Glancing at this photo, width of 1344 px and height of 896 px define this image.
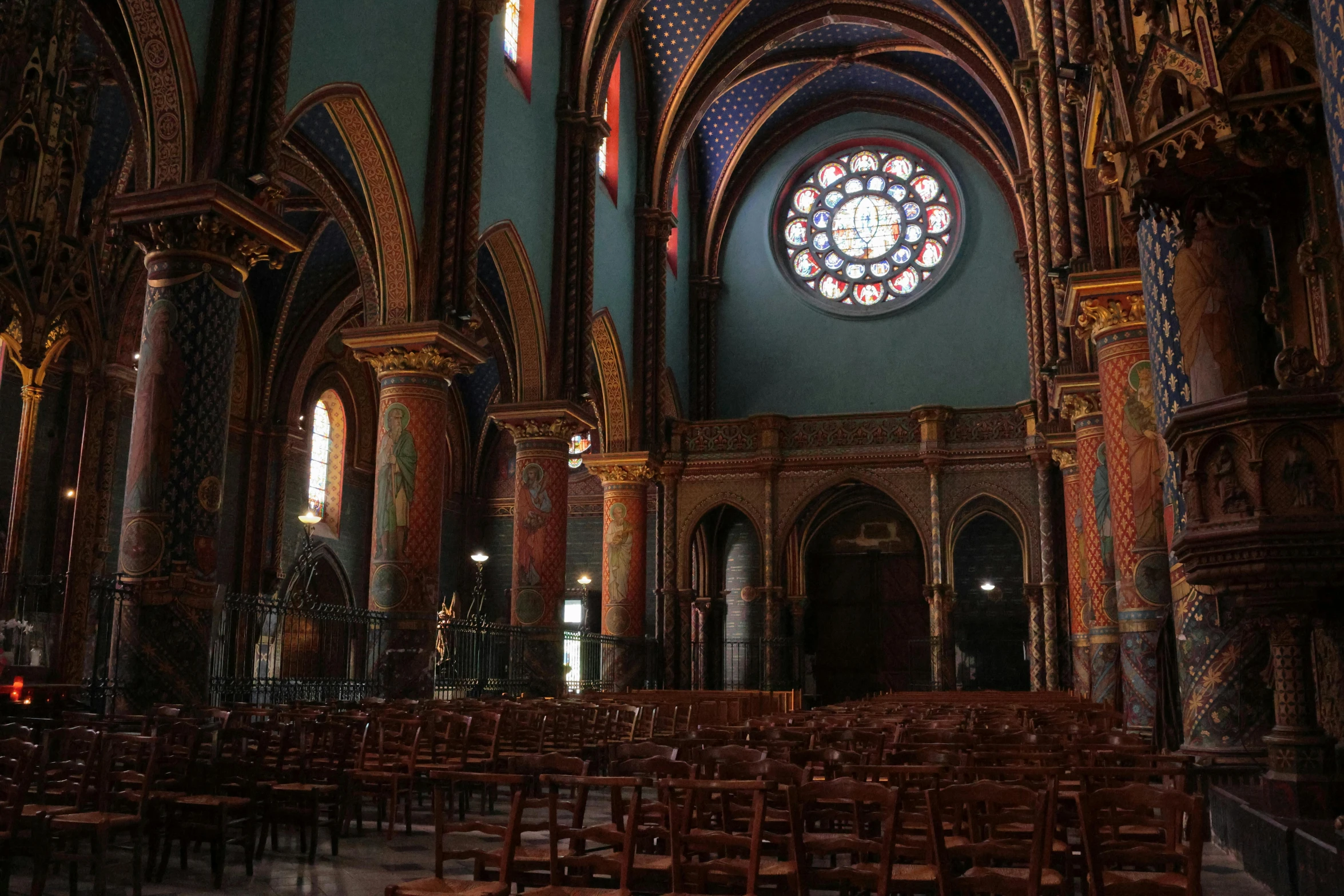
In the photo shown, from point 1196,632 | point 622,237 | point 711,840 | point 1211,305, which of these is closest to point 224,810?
point 711,840

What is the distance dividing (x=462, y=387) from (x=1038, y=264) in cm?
1568

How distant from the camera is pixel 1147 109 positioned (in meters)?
6.69

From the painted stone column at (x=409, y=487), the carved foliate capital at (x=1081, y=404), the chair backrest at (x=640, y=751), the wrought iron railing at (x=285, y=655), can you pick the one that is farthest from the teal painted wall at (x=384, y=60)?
the chair backrest at (x=640, y=751)

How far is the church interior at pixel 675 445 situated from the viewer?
5684 millimetres

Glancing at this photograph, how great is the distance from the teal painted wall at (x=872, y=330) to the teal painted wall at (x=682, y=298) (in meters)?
1.22

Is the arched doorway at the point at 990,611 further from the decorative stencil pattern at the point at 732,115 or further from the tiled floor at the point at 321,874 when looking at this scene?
the tiled floor at the point at 321,874

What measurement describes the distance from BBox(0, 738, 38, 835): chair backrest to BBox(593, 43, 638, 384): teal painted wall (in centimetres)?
1716

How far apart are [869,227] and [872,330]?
113 inches


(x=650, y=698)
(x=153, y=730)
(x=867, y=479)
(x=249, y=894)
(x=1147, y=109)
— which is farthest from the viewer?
(x=867, y=479)

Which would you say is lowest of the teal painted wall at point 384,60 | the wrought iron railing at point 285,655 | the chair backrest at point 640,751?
the chair backrest at point 640,751

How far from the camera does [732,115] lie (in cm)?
2922

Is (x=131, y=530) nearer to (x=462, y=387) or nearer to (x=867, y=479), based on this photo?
(x=867, y=479)

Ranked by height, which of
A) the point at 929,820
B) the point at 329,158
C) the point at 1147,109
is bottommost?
the point at 929,820

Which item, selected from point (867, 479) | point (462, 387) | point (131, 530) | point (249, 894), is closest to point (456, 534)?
point (462, 387)
